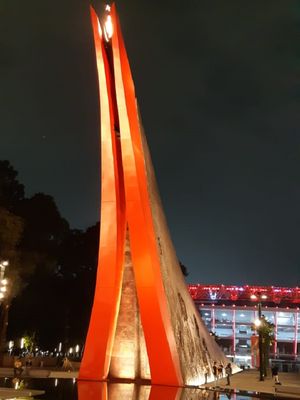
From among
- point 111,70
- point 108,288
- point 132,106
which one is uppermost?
point 111,70

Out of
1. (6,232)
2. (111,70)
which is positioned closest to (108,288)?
(111,70)

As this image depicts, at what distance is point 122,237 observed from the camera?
2020 centimetres

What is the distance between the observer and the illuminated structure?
89250mm

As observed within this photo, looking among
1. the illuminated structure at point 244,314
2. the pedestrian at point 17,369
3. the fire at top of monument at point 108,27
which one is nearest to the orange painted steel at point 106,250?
the fire at top of monument at point 108,27

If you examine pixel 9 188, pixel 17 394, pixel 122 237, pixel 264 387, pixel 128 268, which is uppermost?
pixel 9 188

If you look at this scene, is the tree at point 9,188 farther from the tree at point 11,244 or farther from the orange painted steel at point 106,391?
the orange painted steel at point 106,391

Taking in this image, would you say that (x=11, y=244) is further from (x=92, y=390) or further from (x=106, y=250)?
(x=92, y=390)

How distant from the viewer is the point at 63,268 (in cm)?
4444

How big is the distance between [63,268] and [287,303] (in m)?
60.7

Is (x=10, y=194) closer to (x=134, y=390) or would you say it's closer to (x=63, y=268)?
(x=63, y=268)

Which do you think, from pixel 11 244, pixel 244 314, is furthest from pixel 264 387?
pixel 244 314

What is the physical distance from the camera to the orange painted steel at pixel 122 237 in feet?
58.4

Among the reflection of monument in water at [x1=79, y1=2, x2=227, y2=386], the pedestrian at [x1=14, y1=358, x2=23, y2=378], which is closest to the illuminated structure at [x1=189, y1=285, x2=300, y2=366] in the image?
the pedestrian at [x1=14, y1=358, x2=23, y2=378]

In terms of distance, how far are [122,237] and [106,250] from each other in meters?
1.12
